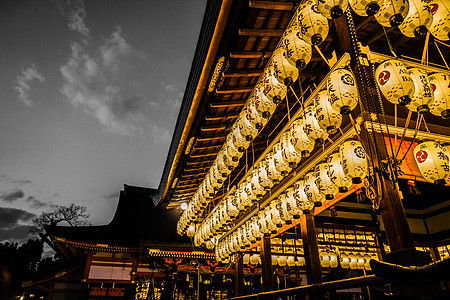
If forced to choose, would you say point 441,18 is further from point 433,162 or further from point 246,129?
point 246,129

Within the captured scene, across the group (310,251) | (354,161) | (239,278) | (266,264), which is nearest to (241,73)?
(354,161)

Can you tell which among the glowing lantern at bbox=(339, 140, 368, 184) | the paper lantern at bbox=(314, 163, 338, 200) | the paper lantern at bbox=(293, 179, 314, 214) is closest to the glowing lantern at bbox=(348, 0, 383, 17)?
the glowing lantern at bbox=(339, 140, 368, 184)

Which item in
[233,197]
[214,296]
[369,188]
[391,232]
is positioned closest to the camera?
[391,232]

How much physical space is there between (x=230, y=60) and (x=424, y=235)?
1486 cm

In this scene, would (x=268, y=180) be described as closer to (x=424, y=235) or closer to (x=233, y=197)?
(x=233, y=197)

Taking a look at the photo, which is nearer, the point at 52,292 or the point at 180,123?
the point at 180,123

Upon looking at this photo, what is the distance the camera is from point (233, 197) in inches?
358

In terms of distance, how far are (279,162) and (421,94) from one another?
308cm

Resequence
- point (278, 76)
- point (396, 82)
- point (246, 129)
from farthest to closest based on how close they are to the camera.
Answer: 1. point (246, 129)
2. point (278, 76)
3. point (396, 82)

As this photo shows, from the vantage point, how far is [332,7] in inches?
145

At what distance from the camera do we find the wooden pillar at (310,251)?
6784 mm

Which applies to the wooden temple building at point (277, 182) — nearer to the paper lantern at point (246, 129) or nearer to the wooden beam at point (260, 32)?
the wooden beam at point (260, 32)

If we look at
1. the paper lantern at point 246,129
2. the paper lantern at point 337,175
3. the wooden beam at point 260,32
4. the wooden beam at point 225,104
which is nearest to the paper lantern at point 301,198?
the paper lantern at point 337,175

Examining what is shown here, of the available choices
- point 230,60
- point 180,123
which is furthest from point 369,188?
point 180,123
